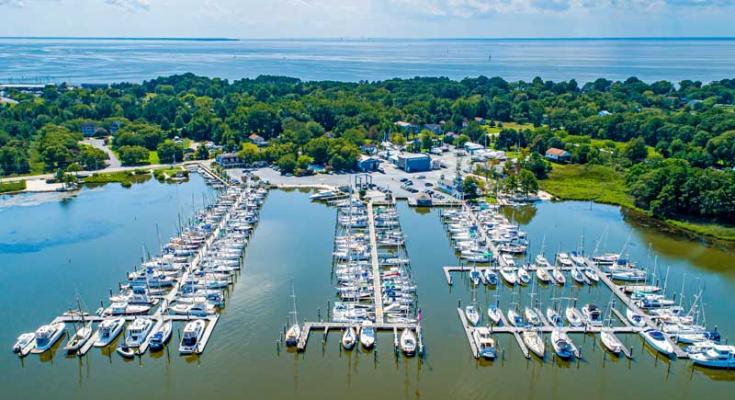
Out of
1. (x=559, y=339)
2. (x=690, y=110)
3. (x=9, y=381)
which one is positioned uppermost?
(x=690, y=110)

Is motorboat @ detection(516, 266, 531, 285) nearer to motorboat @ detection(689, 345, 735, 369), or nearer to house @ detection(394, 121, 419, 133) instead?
motorboat @ detection(689, 345, 735, 369)

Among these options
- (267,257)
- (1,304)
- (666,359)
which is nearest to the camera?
(666,359)

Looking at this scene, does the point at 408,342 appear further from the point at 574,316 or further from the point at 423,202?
the point at 423,202

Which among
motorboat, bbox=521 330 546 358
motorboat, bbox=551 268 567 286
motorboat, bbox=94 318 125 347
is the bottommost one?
motorboat, bbox=94 318 125 347

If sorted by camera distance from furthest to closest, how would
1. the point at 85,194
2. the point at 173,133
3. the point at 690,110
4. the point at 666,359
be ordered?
the point at 690,110 < the point at 173,133 < the point at 85,194 < the point at 666,359

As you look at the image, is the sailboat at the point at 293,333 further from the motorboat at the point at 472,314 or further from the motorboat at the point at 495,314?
the motorboat at the point at 495,314

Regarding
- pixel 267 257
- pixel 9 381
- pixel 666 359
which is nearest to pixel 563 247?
pixel 666 359

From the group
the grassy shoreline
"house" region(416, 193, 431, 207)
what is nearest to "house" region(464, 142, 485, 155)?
the grassy shoreline

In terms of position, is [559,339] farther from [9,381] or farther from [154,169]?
[154,169]
